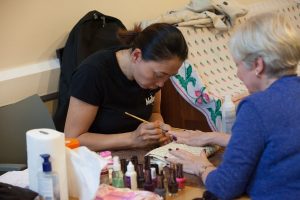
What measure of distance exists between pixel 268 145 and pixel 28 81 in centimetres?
170

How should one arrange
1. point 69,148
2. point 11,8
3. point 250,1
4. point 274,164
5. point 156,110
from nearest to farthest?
point 274,164 → point 69,148 → point 156,110 → point 11,8 → point 250,1

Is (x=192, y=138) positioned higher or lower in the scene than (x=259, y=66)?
lower

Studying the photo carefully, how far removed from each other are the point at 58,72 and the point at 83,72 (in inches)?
30.8

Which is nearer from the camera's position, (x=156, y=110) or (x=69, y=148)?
(x=69, y=148)

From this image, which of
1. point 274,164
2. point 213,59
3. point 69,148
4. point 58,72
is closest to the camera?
point 274,164

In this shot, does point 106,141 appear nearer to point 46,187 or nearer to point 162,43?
point 162,43

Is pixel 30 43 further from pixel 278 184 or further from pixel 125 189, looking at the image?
pixel 278 184

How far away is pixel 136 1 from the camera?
3.25m

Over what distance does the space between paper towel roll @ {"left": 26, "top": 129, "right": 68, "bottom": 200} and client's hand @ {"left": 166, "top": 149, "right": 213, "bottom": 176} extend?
459mm

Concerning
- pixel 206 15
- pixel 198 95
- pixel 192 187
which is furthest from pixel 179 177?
pixel 206 15

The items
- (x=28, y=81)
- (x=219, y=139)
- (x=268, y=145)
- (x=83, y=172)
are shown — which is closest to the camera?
(x=268, y=145)

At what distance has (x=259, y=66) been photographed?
137 cm

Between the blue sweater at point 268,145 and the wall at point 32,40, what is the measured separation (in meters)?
1.58

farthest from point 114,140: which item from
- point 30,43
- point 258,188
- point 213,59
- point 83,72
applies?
point 213,59
